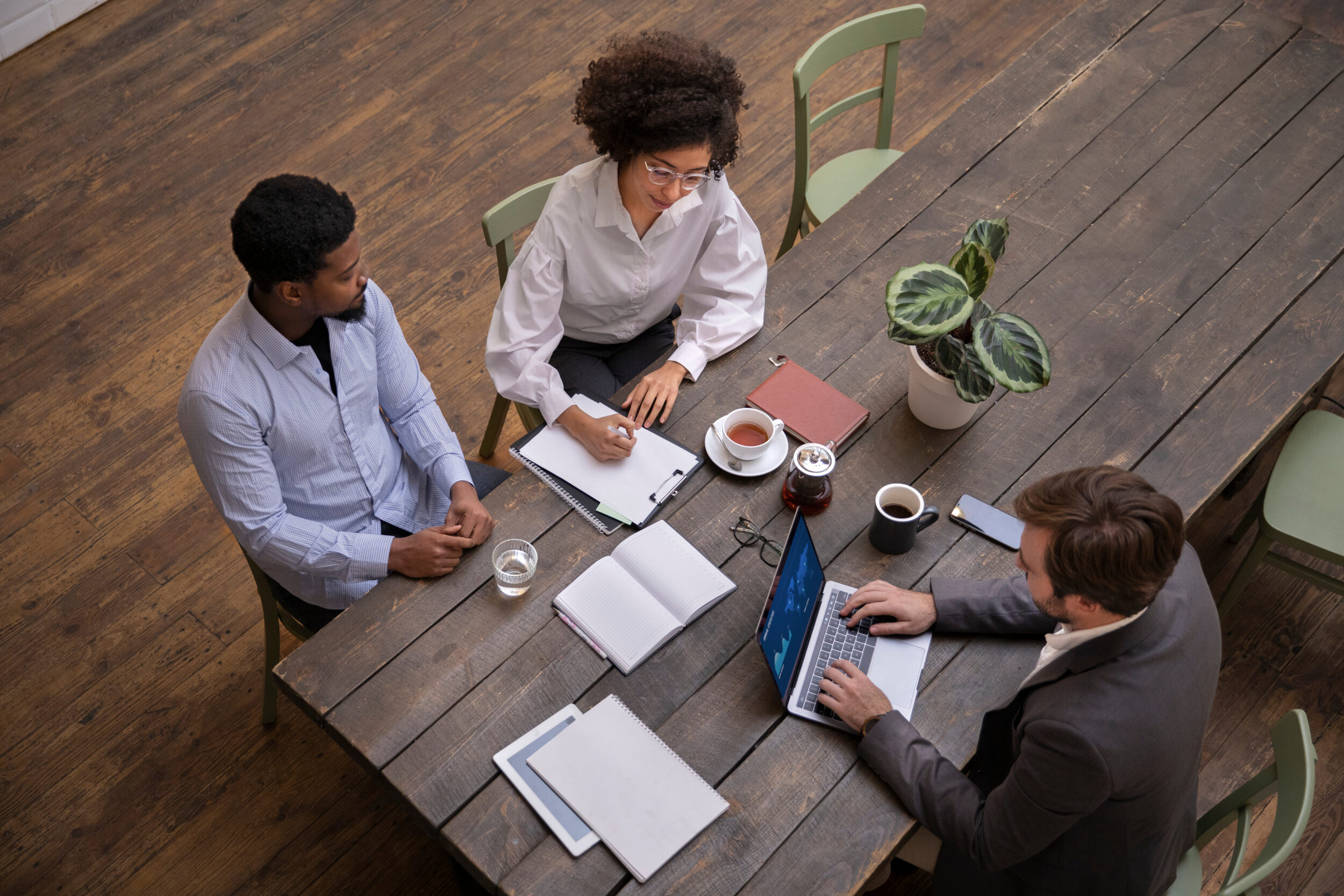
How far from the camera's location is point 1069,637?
1.66 meters

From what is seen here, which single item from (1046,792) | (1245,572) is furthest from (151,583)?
(1245,572)

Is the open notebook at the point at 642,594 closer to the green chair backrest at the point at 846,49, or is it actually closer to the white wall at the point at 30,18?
the green chair backrest at the point at 846,49

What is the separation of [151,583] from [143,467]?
0.40 m

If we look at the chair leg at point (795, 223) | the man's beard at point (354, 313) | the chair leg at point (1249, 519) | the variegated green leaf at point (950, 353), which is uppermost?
the man's beard at point (354, 313)

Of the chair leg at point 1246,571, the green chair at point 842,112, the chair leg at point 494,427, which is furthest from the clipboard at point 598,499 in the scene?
the chair leg at point 1246,571

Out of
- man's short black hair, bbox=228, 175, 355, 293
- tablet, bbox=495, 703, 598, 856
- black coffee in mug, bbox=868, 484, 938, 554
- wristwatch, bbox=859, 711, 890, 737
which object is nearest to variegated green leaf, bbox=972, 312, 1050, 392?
black coffee in mug, bbox=868, 484, 938, 554

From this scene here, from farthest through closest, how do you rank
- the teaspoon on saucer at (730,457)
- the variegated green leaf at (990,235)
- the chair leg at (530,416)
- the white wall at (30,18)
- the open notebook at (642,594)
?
the white wall at (30,18), the chair leg at (530,416), the teaspoon on saucer at (730,457), the variegated green leaf at (990,235), the open notebook at (642,594)

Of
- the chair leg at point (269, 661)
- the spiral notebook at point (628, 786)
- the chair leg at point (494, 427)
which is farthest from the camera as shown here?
the chair leg at point (494, 427)

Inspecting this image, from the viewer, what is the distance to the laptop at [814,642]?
177cm

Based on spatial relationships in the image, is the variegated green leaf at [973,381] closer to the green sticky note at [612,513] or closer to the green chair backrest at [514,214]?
the green sticky note at [612,513]

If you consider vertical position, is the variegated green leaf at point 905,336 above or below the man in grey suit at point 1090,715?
above

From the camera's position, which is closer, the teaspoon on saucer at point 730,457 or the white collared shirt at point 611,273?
the teaspoon on saucer at point 730,457

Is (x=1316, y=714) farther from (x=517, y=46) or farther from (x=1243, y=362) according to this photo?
Answer: (x=517, y=46)

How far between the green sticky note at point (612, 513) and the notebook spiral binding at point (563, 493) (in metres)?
0.02
